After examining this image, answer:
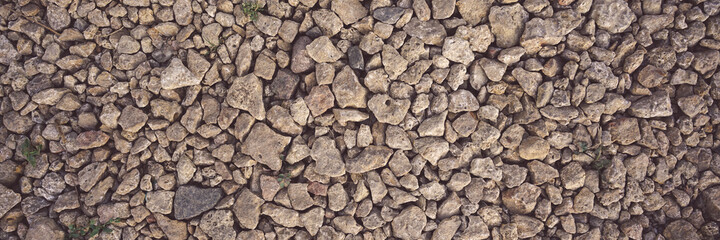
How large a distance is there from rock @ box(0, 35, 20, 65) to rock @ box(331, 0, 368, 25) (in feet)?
7.73

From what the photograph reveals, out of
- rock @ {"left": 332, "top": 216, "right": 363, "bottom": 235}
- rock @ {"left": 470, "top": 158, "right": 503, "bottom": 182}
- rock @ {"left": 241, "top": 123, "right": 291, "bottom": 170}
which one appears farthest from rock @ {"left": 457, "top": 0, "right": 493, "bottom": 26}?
rock @ {"left": 332, "top": 216, "right": 363, "bottom": 235}

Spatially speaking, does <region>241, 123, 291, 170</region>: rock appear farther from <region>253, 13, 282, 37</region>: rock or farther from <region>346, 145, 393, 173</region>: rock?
<region>253, 13, 282, 37</region>: rock

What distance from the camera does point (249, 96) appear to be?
2885 mm

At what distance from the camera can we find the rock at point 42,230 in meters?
3.02

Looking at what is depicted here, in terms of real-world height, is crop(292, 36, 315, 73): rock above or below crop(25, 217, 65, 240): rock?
above

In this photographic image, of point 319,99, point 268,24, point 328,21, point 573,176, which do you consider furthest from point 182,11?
point 573,176

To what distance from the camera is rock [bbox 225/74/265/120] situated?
9.46 ft

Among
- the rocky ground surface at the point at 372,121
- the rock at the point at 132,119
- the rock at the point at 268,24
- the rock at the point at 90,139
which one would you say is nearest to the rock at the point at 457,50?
the rocky ground surface at the point at 372,121

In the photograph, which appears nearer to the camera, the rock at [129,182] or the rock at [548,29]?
the rock at [548,29]

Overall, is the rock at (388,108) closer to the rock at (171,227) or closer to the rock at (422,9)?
the rock at (422,9)

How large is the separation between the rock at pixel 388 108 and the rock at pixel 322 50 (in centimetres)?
39

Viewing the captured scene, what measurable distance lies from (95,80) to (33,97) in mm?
441

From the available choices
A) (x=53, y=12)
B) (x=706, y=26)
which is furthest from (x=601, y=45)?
(x=53, y=12)

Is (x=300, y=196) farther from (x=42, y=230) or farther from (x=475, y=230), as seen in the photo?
(x=42, y=230)
